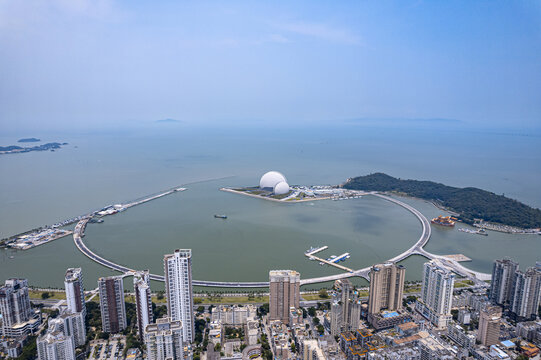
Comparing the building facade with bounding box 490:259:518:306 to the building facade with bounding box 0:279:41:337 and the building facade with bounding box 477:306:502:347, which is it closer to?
the building facade with bounding box 477:306:502:347

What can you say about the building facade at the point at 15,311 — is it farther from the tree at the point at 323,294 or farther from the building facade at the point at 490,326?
the building facade at the point at 490,326

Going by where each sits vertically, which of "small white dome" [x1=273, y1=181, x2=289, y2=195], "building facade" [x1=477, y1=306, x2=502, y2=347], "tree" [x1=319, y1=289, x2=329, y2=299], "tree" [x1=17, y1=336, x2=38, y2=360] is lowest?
"tree" [x1=17, y1=336, x2=38, y2=360]

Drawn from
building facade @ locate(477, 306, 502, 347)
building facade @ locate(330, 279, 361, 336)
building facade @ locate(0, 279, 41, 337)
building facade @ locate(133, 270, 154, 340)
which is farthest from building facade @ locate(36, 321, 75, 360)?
building facade @ locate(477, 306, 502, 347)

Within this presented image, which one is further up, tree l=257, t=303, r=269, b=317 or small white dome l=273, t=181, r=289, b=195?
small white dome l=273, t=181, r=289, b=195

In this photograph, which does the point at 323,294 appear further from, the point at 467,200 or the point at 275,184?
the point at 467,200

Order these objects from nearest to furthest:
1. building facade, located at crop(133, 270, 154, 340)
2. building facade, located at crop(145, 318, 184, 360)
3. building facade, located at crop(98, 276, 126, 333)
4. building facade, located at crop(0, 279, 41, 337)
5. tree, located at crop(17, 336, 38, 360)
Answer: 1. building facade, located at crop(145, 318, 184, 360)
2. tree, located at crop(17, 336, 38, 360)
3. building facade, located at crop(133, 270, 154, 340)
4. building facade, located at crop(0, 279, 41, 337)
5. building facade, located at crop(98, 276, 126, 333)

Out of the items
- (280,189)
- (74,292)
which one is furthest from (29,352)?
(280,189)

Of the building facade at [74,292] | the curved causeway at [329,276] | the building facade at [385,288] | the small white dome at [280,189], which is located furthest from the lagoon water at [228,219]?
the building facade at [385,288]
